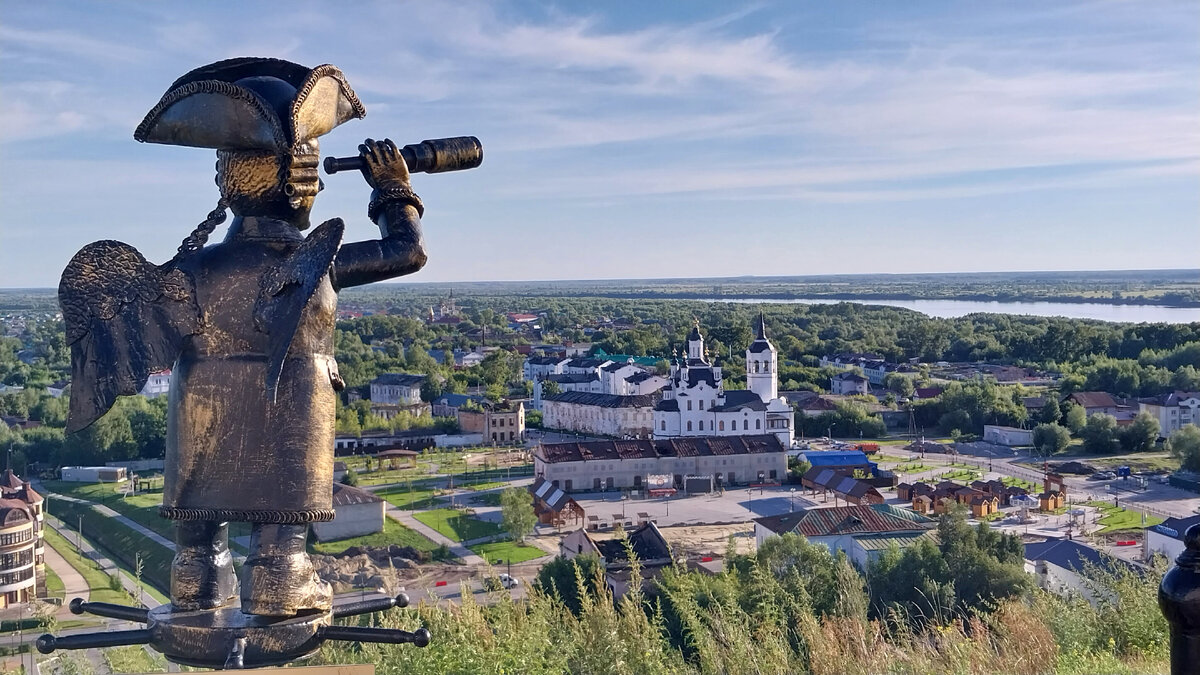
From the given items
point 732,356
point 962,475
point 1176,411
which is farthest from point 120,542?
point 732,356

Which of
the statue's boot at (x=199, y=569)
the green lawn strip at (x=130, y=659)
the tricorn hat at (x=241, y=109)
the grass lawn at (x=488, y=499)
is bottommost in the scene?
the grass lawn at (x=488, y=499)

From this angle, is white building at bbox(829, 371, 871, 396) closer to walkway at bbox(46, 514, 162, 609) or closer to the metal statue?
walkway at bbox(46, 514, 162, 609)

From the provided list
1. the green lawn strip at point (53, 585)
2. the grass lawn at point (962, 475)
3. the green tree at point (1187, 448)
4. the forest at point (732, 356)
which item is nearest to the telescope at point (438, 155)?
the forest at point (732, 356)

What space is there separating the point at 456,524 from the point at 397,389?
66.0ft

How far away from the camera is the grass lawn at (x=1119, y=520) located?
1834 cm

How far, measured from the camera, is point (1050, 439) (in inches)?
1101

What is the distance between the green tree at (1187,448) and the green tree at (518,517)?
47.4ft

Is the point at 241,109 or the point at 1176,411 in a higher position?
the point at 241,109

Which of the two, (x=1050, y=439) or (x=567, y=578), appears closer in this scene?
(x=567, y=578)

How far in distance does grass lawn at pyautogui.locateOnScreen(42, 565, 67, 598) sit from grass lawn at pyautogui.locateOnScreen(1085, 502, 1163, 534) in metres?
15.2

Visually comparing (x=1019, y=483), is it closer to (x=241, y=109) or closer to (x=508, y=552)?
(x=508, y=552)

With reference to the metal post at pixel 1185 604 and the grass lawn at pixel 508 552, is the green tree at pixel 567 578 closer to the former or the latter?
the grass lawn at pixel 508 552

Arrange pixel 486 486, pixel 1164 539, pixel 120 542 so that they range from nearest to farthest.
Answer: pixel 1164 539 < pixel 120 542 < pixel 486 486

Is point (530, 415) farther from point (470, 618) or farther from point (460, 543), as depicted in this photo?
point (470, 618)
